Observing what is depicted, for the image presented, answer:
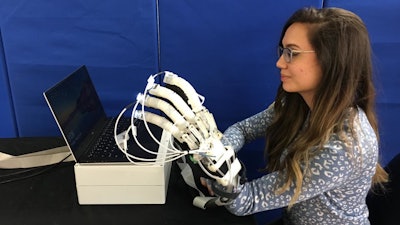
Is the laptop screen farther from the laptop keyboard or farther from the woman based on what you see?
the woman

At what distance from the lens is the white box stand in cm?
87

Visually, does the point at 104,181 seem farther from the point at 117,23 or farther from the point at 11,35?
the point at 11,35

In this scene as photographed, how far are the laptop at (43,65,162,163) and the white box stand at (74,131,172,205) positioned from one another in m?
0.03

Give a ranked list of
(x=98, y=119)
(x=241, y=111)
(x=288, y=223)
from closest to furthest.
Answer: (x=288, y=223)
(x=98, y=119)
(x=241, y=111)

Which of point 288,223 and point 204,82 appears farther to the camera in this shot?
point 204,82

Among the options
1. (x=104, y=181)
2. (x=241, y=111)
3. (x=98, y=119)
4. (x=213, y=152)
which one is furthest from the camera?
(x=241, y=111)

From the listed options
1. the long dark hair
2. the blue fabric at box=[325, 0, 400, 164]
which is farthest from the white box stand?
the blue fabric at box=[325, 0, 400, 164]

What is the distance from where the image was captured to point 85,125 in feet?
3.38

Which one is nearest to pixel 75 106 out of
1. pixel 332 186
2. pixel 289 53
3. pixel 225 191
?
pixel 225 191

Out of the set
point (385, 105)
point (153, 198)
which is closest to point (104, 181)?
point (153, 198)

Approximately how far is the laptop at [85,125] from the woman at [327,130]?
1.13 ft

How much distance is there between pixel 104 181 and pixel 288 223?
1.83ft

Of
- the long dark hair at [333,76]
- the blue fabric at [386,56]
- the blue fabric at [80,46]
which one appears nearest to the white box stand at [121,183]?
the long dark hair at [333,76]

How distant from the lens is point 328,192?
34.7 inches
